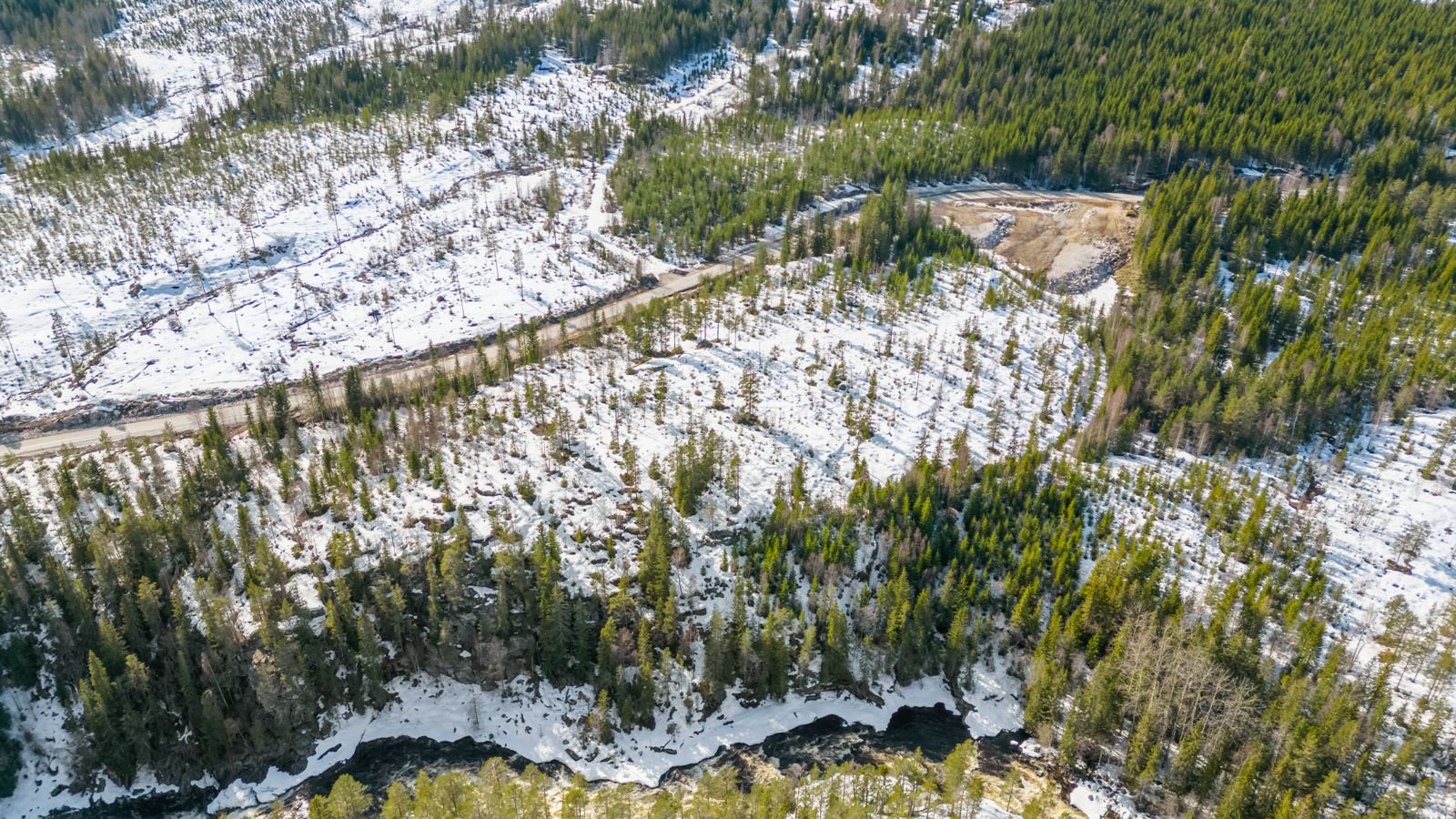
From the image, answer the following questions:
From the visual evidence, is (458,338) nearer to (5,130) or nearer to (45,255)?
(45,255)

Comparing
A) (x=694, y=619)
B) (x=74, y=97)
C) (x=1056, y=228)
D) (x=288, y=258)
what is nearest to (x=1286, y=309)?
(x=1056, y=228)

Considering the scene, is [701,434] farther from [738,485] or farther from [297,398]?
[297,398]

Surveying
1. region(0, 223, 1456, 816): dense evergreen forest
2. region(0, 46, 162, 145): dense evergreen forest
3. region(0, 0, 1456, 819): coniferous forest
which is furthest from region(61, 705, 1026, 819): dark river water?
region(0, 46, 162, 145): dense evergreen forest

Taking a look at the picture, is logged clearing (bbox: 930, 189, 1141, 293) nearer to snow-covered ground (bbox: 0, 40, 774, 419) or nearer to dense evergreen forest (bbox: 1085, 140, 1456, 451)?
dense evergreen forest (bbox: 1085, 140, 1456, 451)

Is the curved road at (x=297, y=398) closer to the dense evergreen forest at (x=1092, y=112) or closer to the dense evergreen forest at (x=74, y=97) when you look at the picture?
the dense evergreen forest at (x=1092, y=112)

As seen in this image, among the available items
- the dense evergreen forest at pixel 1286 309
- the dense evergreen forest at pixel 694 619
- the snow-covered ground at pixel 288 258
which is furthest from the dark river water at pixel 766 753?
the snow-covered ground at pixel 288 258

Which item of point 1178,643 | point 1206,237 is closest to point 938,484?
point 1178,643
